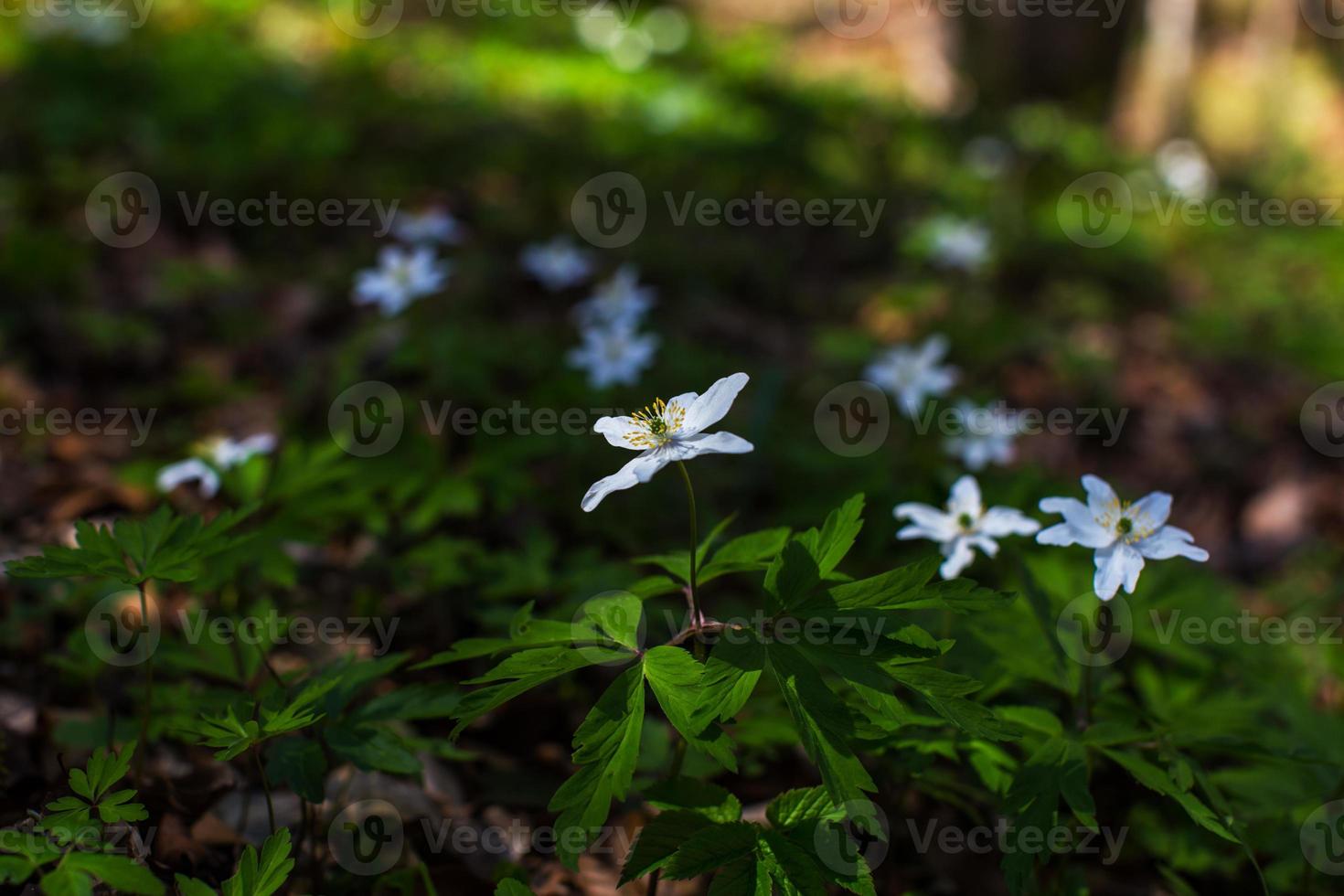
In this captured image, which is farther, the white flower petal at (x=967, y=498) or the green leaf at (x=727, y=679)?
the white flower petal at (x=967, y=498)

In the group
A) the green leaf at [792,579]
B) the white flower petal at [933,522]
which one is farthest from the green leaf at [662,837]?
the white flower petal at [933,522]

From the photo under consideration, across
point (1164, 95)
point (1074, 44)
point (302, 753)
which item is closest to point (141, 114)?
point (302, 753)

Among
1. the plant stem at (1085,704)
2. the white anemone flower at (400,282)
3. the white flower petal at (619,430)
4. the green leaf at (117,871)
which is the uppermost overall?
the white flower petal at (619,430)

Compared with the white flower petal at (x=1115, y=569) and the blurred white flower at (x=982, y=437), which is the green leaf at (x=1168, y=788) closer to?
the white flower petal at (x=1115, y=569)

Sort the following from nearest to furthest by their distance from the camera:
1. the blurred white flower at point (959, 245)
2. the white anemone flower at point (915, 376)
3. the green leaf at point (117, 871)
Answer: the green leaf at point (117, 871), the white anemone flower at point (915, 376), the blurred white flower at point (959, 245)

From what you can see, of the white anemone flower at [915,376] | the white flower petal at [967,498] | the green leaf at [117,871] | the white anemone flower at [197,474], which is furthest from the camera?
the white anemone flower at [915,376]

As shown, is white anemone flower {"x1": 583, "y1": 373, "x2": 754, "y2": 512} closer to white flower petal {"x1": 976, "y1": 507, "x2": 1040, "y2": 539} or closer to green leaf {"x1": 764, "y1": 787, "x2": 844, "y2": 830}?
green leaf {"x1": 764, "y1": 787, "x2": 844, "y2": 830}

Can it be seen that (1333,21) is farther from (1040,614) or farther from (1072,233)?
(1040,614)

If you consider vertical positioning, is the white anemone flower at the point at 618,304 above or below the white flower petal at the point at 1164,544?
below

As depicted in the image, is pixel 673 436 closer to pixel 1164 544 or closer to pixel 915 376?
pixel 1164 544
